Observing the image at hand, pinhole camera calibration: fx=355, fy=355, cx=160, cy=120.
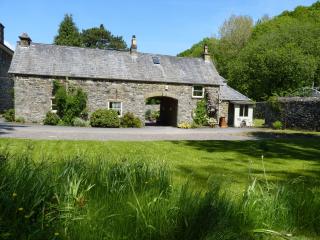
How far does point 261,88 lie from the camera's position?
4447 cm

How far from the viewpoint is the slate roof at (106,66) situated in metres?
27.1

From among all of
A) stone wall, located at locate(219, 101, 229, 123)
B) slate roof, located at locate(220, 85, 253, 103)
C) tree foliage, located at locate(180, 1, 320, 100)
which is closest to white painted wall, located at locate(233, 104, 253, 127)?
slate roof, located at locate(220, 85, 253, 103)

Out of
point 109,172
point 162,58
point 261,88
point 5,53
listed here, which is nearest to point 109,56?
point 162,58

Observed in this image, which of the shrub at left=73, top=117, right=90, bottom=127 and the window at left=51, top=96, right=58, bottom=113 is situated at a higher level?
the window at left=51, top=96, right=58, bottom=113

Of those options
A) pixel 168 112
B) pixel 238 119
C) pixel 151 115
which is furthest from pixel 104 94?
pixel 238 119

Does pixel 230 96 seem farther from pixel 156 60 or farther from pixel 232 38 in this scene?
pixel 232 38

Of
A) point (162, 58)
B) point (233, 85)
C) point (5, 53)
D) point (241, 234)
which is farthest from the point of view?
point (233, 85)

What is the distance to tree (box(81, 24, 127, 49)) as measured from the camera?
71.6 meters

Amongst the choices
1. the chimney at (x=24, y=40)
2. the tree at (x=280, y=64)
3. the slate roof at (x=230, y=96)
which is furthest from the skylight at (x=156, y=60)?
the tree at (x=280, y=64)

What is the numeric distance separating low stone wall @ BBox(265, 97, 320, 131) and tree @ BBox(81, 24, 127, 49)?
46.5 meters

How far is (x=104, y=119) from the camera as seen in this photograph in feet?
86.3

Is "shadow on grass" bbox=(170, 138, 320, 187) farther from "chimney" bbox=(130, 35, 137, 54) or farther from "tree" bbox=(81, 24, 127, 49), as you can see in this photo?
"tree" bbox=(81, 24, 127, 49)

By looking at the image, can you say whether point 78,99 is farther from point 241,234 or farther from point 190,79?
point 241,234

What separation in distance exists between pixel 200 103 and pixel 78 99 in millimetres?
10443
